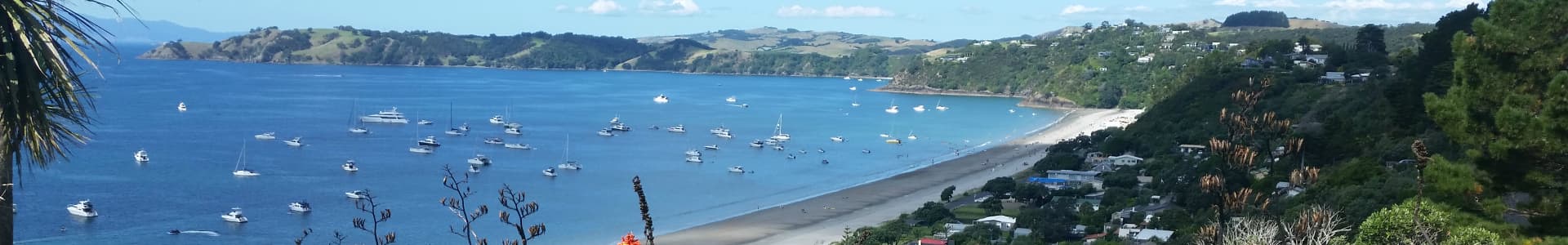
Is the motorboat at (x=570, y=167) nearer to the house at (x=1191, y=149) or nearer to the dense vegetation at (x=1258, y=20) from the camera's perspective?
the house at (x=1191, y=149)

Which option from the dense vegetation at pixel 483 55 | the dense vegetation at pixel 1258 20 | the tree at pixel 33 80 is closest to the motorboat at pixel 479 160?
the tree at pixel 33 80

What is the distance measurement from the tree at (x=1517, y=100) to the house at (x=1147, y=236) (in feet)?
41.6

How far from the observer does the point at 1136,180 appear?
1385 inches

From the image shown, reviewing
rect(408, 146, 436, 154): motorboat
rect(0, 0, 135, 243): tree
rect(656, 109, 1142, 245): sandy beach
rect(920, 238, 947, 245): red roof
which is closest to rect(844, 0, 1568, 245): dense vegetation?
rect(920, 238, 947, 245): red roof

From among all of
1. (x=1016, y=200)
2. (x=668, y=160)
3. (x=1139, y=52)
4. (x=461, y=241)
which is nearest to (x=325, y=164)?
(x=668, y=160)

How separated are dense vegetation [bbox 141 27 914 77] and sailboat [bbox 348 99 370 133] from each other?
312 ft

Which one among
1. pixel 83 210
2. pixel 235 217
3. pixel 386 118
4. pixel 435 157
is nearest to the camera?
pixel 83 210

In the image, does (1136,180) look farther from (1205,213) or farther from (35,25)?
(35,25)

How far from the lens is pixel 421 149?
5488cm

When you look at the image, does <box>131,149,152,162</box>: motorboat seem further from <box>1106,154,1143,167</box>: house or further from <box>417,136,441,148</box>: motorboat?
<box>1106,154,1143,167</box>: house

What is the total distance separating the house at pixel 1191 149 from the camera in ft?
128

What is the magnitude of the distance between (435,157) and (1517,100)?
4665 cm

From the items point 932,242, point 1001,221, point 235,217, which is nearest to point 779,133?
point 235,217

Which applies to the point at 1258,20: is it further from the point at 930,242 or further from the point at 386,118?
the point at 930,242
